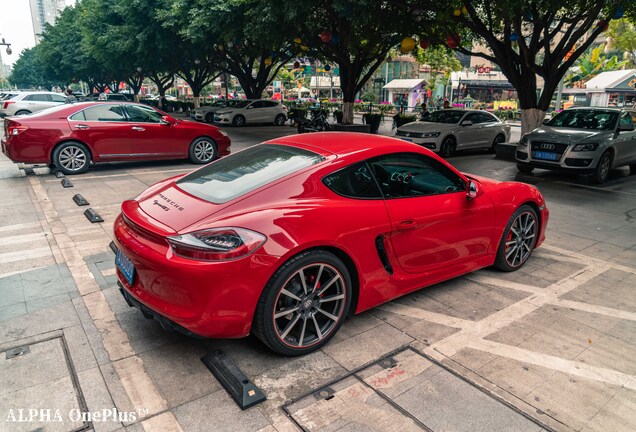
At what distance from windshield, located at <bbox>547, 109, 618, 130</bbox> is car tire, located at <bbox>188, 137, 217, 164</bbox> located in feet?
27.2

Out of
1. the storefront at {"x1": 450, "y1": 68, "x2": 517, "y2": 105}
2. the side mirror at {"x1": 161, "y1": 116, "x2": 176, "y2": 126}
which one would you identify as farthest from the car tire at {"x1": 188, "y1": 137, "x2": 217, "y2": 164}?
the storefront at {"x1": 450, "y1": 68, "x2": 517, "y2": 105}

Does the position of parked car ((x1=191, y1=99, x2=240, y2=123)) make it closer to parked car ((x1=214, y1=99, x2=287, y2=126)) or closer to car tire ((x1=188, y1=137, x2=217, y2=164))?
parked car ((x1=214, y1=99, x2=287, y2=126))

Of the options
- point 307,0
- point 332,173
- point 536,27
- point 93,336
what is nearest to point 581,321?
point 332,173

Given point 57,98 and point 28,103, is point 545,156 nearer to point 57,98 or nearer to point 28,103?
point 28,103

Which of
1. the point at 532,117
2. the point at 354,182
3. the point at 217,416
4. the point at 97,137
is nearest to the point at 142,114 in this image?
the point at 97,137

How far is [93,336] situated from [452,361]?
2651mm

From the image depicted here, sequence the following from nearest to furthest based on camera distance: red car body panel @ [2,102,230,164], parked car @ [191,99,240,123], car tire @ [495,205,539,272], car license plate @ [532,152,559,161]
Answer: car tire @ [495,205,539,272] < red car body panel @ [2,102,230,164] < car license plate @ [532,152,559,161] < parked car @ [191,99,240,123]

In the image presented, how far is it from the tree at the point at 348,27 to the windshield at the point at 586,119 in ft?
17.2

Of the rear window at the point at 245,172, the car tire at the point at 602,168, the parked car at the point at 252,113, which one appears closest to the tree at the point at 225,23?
the parked car at the point at 252,113

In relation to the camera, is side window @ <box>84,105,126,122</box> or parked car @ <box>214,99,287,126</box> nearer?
side window @ <box>84,105,126,122</box>

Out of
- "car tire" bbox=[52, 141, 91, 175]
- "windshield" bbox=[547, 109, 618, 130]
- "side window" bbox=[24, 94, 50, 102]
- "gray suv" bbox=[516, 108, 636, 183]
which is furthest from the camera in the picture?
"side window" bbox=[24, 94, 50, 102]

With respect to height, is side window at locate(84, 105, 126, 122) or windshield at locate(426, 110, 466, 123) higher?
side window at locate(84, 105, 126, 122)

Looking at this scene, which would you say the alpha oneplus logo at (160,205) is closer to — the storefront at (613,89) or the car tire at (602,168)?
the car tire at (602,168)

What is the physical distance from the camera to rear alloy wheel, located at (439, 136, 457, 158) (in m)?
13.5
